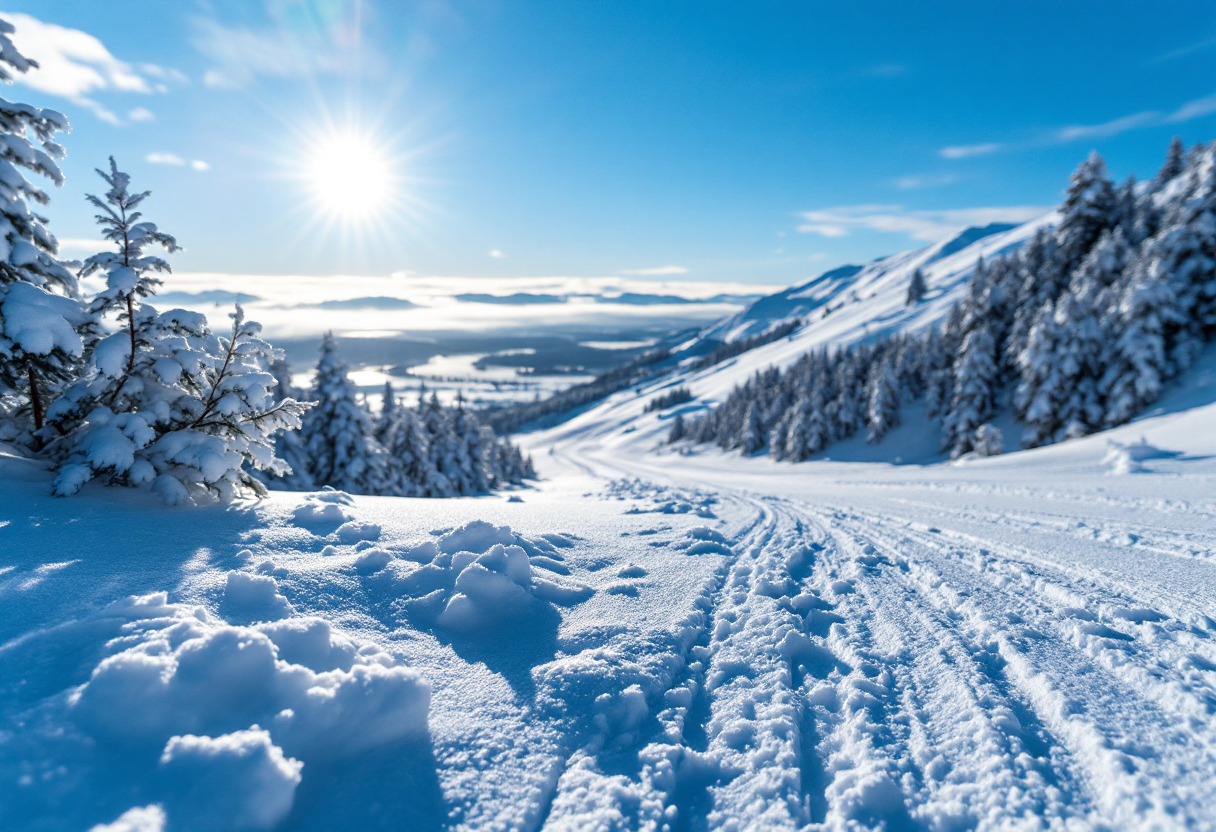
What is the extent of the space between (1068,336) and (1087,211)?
51.8 ft

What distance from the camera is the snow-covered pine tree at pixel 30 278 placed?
5.46 metres

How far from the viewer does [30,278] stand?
655cm

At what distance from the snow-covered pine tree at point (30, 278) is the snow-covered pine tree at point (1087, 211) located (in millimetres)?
51623

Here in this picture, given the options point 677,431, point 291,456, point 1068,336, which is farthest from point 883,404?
point 677,431

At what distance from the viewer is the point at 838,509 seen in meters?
10.9

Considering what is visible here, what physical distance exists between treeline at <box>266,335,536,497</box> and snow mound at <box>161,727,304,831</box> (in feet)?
50.5

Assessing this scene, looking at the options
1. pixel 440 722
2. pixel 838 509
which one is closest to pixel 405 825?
pixel 440 722

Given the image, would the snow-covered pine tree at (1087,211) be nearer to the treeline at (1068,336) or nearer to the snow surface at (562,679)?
the treeline at (1068,336)

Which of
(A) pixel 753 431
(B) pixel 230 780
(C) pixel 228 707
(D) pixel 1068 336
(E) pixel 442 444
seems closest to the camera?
(B) pixel 230 780

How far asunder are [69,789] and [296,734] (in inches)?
32.1

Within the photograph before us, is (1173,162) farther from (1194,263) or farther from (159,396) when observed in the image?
(159,396)

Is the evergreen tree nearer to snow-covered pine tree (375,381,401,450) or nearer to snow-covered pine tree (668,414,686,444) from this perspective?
snow-covered pine tree (375,381,401,450)

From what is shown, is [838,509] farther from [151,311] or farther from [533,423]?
[533,423]

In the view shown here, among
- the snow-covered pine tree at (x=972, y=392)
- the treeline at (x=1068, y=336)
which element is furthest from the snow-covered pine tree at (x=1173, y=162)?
the snow-covered pine tree at (x=972, y=392)
